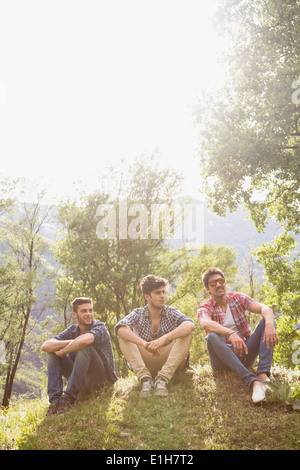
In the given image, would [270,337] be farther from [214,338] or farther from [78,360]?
[78,360]

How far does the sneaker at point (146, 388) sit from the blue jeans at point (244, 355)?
1.34 m

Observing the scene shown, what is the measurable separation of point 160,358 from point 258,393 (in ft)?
6.82

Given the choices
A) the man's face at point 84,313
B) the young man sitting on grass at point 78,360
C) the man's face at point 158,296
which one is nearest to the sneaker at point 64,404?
the young man sitting on grass at point 78,360

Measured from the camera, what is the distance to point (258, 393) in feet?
18.4

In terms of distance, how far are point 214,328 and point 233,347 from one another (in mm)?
555

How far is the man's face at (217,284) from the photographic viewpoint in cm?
700

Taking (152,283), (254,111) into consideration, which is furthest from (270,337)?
(254,111)

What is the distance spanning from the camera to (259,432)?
15.6 feet

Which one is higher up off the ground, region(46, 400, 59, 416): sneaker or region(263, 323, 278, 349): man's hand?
region(263, 323, 278, 349): man's hand

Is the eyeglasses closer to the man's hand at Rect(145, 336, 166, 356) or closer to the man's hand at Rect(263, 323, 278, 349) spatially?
the man's hand at Rect(263, 323, 278, 349)

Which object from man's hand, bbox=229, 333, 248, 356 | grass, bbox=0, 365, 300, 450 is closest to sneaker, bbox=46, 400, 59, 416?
grass, bbox=0, 365, 300, 450

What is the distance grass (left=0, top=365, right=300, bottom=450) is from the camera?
4.71m
